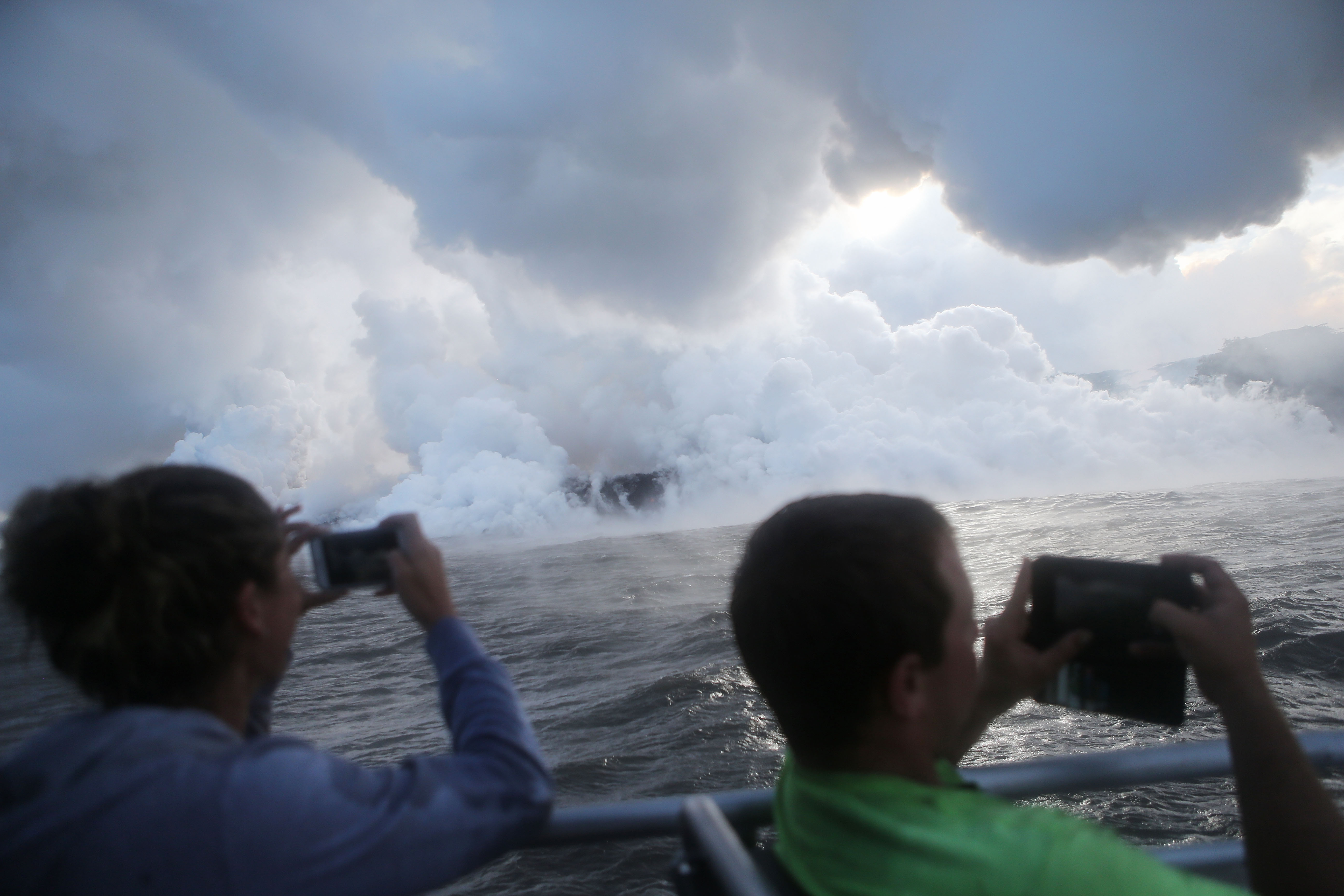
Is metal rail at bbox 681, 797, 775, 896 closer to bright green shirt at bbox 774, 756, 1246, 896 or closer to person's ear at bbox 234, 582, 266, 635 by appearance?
bright green shirt at bbox 774, 756, 1246, 896

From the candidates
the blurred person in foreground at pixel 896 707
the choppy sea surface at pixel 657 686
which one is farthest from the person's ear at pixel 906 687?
the choppy sea surface at pixel 657 686

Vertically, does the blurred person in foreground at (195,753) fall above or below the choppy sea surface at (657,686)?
above

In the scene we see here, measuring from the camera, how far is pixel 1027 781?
59.0 inches

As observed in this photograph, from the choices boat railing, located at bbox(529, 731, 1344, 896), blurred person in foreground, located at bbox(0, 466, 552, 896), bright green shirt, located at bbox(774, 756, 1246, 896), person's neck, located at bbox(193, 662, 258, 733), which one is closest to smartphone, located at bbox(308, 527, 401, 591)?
blurred person in foreground, located at bbox(0, 466, 552, 896)

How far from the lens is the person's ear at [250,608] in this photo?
3.85ft

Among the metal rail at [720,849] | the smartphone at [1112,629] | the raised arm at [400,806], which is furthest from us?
the smartphone at [1112,629]

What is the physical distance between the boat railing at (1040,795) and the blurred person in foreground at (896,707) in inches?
9.9

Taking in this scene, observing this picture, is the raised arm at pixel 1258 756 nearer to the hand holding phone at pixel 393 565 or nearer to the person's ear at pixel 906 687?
the person's ear at pixel 906 687

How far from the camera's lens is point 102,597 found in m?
1.07

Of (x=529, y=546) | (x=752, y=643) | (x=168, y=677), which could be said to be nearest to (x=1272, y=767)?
(x=752, y=643)

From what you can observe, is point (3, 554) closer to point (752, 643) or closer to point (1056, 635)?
point (752, 643)

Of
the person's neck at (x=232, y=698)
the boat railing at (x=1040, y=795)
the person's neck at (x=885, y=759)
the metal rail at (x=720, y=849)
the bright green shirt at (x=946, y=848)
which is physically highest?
the person's neck at (x=232, y=698)

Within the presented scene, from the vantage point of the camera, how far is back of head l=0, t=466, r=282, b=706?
3.47 ft

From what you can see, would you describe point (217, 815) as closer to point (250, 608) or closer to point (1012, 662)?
point (250, 608)
